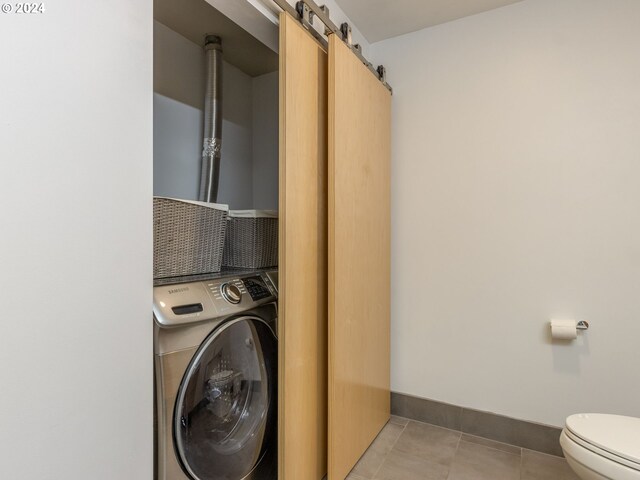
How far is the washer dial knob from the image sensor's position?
1.29 metres

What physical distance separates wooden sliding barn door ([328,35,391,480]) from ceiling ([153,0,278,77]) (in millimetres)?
750

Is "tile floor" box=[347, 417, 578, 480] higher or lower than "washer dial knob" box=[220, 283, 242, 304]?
lower

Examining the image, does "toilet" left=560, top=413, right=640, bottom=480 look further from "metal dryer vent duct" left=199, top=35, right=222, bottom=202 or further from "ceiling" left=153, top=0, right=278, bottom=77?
"ceiling" left=153, top=0, right=278, bottom=77

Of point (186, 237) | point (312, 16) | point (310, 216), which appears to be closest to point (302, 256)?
point (310, 216)

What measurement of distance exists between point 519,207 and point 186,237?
1749mm

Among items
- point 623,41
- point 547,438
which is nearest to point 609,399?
point 547,438

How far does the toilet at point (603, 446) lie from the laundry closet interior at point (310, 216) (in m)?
0.89

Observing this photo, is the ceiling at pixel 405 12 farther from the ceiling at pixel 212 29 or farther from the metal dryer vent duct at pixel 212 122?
the metal dryer vent duct at pixel 212 122

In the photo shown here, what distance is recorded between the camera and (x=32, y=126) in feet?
2.30

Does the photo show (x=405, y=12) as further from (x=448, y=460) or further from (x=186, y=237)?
(x=448, y=460)

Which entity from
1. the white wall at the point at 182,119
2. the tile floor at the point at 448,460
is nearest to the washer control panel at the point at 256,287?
the white wall at the point at 182,119

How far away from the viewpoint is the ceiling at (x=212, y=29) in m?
1.78

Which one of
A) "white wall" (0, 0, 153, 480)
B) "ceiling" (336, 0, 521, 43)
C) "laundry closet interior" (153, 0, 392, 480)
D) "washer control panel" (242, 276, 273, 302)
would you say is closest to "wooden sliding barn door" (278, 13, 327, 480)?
"laundry closet interior" (153, 0, 392, 480)

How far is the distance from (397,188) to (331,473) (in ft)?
5.30
